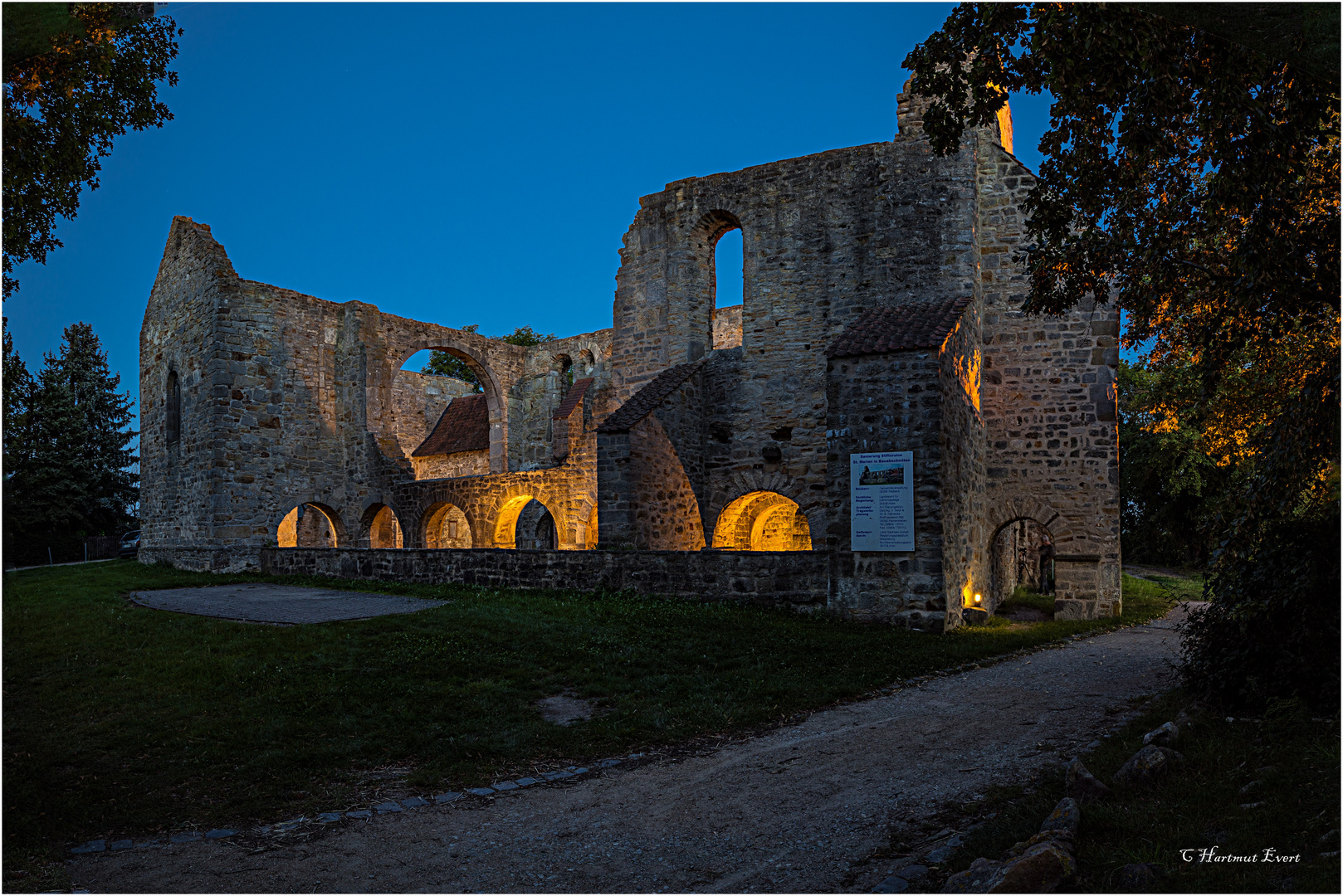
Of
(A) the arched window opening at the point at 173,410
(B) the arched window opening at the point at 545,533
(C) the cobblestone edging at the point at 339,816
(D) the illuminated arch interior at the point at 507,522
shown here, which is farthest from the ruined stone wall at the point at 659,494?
(B) the arched window opening at the point at 545,533

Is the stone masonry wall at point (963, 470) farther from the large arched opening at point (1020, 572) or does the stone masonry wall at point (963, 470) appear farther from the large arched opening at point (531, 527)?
the large arched opening at point (531, 527)

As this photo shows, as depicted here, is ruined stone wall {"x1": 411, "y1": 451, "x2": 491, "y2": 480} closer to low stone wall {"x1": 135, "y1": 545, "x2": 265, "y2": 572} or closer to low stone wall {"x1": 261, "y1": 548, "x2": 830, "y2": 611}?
low stone wall {"x1": 135, "y1": 545, "x2": 265, "y2": 572}

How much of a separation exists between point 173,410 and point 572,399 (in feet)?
36.5

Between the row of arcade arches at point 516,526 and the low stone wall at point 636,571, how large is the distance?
1244 mm

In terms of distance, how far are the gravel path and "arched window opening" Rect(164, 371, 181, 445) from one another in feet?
68.6

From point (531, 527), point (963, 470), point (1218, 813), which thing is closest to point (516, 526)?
point (531, 527)

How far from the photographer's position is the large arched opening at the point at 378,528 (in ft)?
78.1

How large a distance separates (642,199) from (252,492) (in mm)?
11805

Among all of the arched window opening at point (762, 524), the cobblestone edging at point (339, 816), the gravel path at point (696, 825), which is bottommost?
the cobblestone edging at point (339, 816)

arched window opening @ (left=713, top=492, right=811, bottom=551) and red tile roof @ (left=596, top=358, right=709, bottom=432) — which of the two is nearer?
red tile roof @ (left=596, top=358, right=709, bottom=432)

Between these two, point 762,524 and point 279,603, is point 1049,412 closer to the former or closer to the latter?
point 762,524

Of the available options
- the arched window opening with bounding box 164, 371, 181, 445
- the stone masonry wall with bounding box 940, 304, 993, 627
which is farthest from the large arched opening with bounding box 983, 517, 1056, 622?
the arched window opening with bounding box 164, 371, 181, 445

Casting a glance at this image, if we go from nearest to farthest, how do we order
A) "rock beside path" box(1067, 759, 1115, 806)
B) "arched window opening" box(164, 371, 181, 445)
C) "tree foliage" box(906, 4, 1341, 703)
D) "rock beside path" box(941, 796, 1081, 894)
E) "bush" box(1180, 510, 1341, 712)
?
1. "rock beside path" box(941, 796, 1081, 894)
2. "rock beside path" box(1067, 759, 1115, 806)
3. "tree foliage" box(906, 4, 1341, 703)
4. "bush" box(1180, 510, 1341, 712)
5. "arched window opening" box(164, 371, 181, 445)

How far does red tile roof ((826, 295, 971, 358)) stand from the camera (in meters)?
11.9
